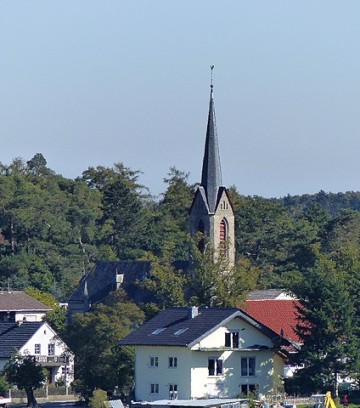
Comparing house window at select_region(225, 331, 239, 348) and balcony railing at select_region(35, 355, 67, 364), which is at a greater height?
balcony railing at select_region(35, 355, 67, 364)

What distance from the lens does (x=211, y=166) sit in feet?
314

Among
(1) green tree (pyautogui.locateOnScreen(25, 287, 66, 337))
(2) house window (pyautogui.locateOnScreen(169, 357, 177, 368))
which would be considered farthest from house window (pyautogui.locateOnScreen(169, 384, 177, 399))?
(1) green tree (pyautogui.locateOnScreen(25, 287, 66, 337))

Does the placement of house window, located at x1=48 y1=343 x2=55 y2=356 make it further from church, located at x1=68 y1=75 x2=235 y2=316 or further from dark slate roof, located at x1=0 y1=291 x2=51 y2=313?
church, located at x1=68 y1=75 x2=235 y2=316

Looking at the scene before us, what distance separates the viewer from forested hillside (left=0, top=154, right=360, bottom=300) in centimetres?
11125

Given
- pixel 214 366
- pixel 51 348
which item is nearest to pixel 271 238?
pixel 51 348

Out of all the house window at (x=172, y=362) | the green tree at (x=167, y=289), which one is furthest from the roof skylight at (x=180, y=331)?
the green tree at (x=167, y=289)

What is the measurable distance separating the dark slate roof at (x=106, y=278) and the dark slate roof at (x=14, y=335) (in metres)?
20.4

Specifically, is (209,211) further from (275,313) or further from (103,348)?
(103,348)

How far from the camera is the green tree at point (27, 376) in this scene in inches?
2440

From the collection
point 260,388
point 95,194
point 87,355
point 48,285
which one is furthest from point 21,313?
point 95,194

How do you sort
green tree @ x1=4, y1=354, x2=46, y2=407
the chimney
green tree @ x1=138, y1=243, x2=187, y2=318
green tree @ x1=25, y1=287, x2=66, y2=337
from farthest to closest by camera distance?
green tree @ x1=25, y1=287, x2=66, y2=337
green tree @ x1=138, y1=243, x2=187, y2=318
green tree @ x1=4, y1=354, x2=46, y2=407
the chimney

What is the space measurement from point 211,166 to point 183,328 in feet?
123

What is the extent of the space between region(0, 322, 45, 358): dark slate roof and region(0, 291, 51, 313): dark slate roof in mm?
13604

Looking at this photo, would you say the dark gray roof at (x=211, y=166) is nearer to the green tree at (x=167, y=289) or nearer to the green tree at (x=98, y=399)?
the green tree at (x=167, y=289)
